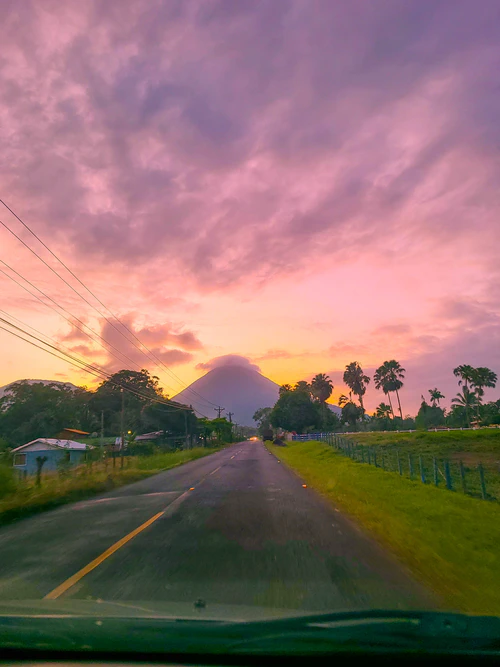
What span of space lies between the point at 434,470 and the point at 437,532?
30.1 ft

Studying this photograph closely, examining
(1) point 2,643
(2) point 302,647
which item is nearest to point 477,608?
(2) point 302,647

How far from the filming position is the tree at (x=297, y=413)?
312 feet

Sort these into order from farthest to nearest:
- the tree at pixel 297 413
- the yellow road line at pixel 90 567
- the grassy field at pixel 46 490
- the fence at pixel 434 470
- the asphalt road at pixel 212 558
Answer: the tree at pixel 297 413 < the fence at pixel 434 470 < the grassy field at pixel 46 490 < the yellow road line at pixel 90 567 < the asphalt road at pixel 212 558

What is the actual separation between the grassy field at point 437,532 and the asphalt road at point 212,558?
391mm

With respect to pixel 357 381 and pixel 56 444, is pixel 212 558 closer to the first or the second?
pixel 56 444

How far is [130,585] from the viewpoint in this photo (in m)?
5.54

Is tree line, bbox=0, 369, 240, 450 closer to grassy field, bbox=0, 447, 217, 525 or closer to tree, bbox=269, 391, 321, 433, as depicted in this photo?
tree, bbox=269, 391, 321, 433

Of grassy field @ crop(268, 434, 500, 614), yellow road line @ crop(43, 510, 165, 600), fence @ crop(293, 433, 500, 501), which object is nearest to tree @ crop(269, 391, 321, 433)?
fence @ crop(293, 433, 500, 501)

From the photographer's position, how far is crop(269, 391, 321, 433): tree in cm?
9512

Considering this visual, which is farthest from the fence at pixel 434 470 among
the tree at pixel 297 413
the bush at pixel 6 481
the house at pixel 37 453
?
the tree at pixel 297 413

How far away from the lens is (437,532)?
876 centimetres

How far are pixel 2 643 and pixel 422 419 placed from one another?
11332cm

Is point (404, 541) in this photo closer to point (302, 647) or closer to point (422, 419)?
point (302, 647)

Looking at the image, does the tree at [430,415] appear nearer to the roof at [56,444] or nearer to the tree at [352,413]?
the tree at [352,413]
